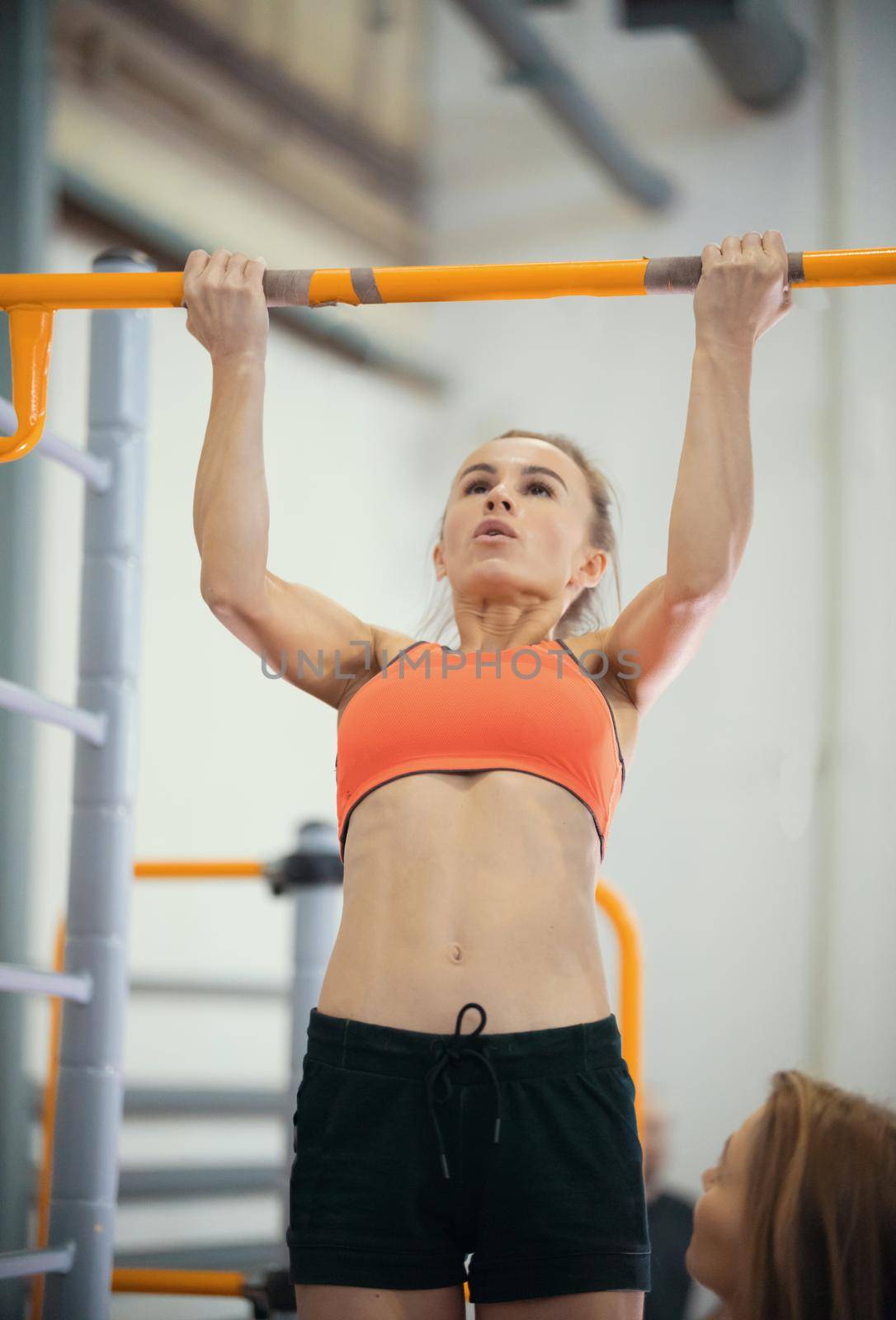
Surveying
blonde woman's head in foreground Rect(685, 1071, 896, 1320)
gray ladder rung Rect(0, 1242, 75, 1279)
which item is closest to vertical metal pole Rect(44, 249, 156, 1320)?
gray ladder rung Rect(0, 1242, 75, 1279)

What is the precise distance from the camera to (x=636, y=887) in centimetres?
336

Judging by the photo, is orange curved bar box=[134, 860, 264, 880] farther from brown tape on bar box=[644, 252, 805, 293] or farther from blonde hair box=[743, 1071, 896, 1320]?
brown tape on bar box=[644, 252, 805, 293]

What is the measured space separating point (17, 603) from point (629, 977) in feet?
5.48

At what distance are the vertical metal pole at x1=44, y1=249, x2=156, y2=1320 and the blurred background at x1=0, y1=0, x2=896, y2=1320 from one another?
3.97 feet

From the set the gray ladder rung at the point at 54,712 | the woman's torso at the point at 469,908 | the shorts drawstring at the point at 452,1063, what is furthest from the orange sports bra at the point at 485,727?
the gray ladder rung at the point at 54,712

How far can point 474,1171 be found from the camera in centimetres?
108

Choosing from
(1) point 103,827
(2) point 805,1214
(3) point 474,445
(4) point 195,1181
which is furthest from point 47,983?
(3) point 474,445

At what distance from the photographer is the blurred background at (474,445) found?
304 centimetres

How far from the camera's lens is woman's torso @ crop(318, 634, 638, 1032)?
1.10m

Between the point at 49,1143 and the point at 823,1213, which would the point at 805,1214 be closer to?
the point at 823,1213

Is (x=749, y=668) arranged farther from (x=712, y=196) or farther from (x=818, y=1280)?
(x=818, y=1280)

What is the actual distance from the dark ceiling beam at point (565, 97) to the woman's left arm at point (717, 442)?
2.08m

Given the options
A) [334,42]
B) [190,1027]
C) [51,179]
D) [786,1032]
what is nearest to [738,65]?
[334,42]

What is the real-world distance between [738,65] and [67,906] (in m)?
2.75
